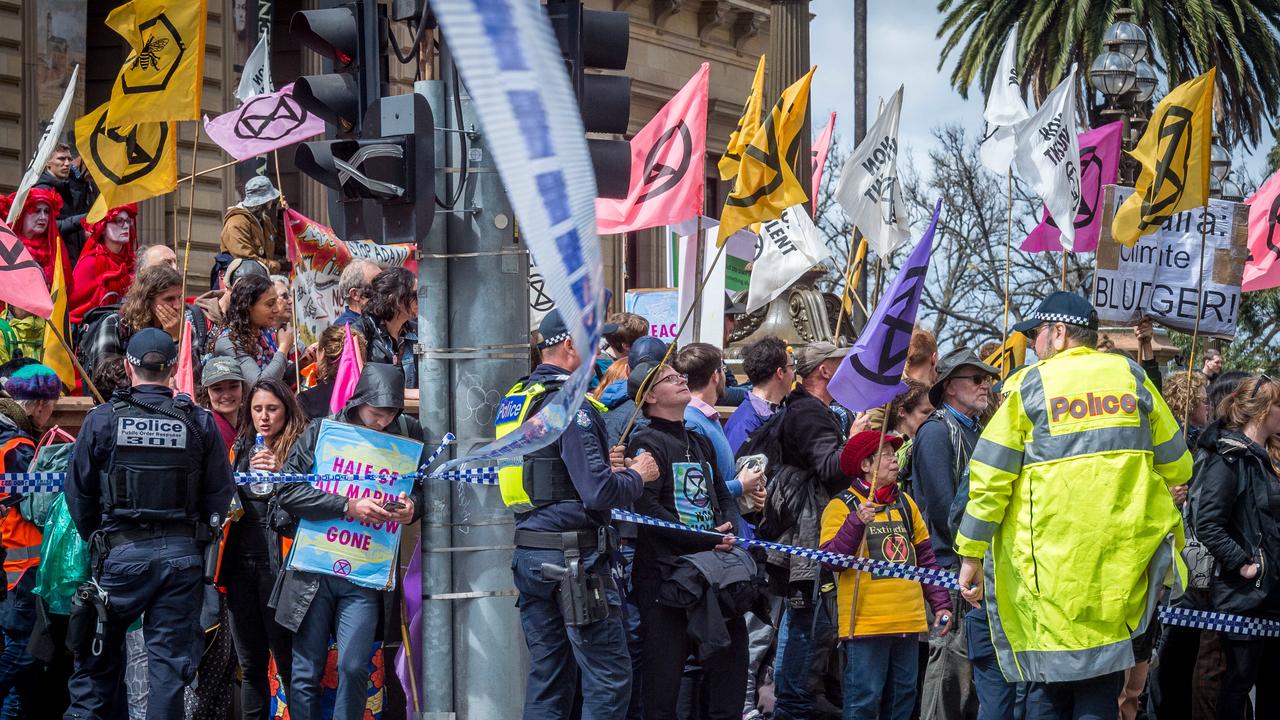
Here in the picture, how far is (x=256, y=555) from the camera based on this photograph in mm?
Answer: 8312

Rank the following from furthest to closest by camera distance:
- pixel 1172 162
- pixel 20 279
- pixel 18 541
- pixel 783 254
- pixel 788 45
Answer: pixel 788 45
pixel 783 254
pixel 1172 162
pixel 20 279
pixel 18 541

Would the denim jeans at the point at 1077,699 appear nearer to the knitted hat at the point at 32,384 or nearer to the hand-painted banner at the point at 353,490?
the hand-painted banner at the point at 353,490

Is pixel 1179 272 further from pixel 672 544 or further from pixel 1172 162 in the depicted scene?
pixel 672 544

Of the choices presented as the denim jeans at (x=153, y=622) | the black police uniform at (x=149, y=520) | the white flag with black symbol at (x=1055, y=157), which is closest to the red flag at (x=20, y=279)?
the black police uniform at (x=149, y=520)

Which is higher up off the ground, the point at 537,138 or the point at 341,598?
the point at 537,138

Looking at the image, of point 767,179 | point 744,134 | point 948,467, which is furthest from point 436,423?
point 744,134

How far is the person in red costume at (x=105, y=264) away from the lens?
1164 centimetres

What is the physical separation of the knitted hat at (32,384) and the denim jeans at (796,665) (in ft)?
13.1

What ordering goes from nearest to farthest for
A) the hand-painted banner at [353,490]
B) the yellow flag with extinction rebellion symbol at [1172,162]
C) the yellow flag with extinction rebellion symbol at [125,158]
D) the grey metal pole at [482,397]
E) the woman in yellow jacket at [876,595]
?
the grey metal pole at [482,397] → the hand-painted banner at [353,490] → the woman in yellow jacket at [876,595] → the yellow flag with extinction rebellion symbol at [125,158] → the yellow flag with extinction rebellion symbol at [1172,162]

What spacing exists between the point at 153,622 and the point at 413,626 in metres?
1.21

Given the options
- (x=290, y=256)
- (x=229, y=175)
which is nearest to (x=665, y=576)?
(x=290, y=256)

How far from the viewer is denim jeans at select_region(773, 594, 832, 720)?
8922 millimetres

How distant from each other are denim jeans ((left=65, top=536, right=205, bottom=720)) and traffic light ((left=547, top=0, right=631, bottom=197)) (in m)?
2.51

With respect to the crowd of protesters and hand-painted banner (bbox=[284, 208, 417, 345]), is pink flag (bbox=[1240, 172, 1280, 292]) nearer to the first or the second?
the crowd of protesters
